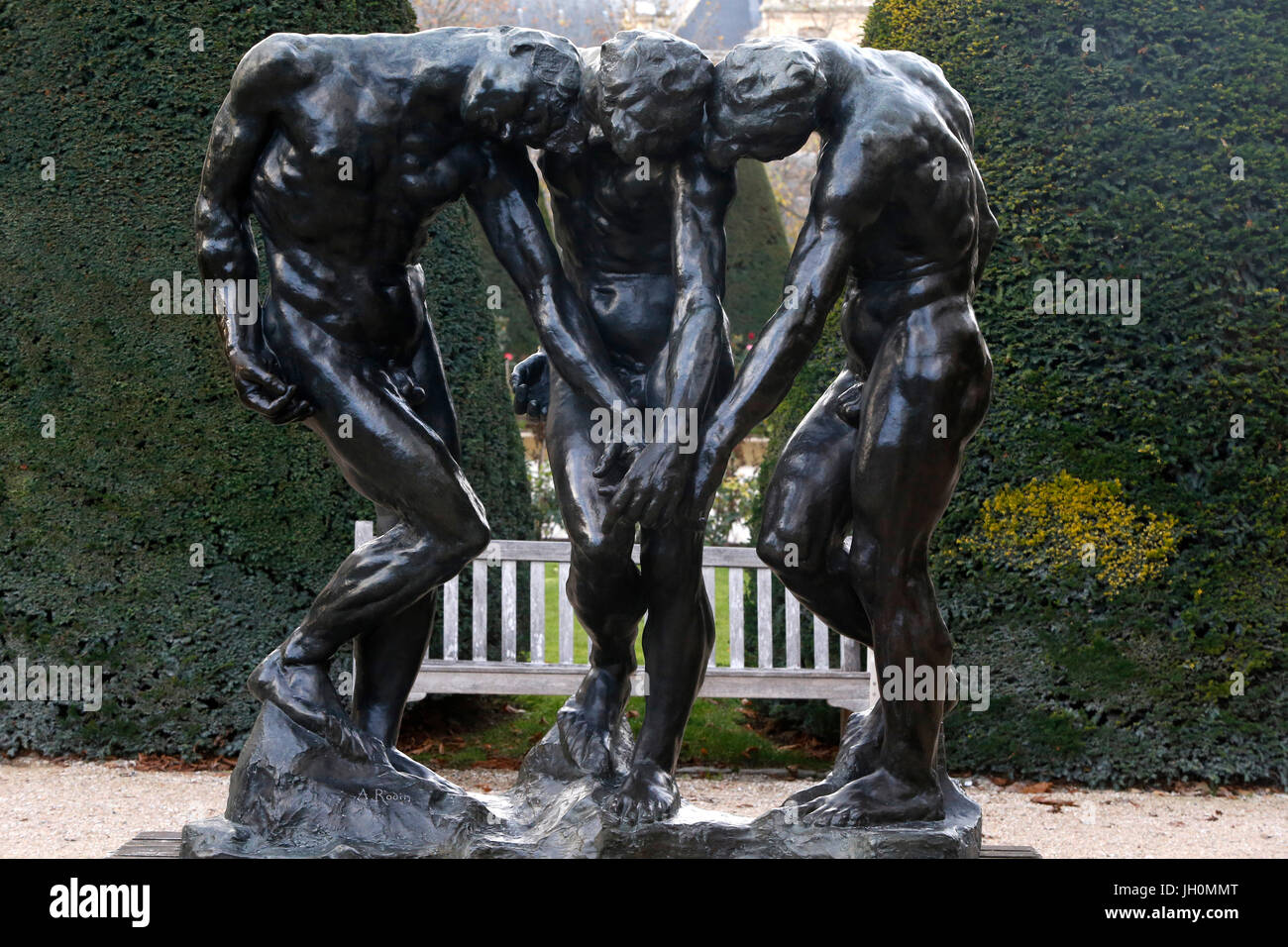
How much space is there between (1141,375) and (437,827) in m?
4.49

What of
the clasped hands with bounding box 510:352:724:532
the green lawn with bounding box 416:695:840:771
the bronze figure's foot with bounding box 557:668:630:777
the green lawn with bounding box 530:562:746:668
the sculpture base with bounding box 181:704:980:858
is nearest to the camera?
the clasped hands with bounding box 510:352:724:532

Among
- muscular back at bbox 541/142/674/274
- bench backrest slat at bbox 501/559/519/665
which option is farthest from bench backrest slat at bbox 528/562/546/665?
muscular back at bbox 541/142/674/274

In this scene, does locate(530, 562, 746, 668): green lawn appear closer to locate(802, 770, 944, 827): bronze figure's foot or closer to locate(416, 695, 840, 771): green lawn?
locate(416, 695, 840, 771): green lawn

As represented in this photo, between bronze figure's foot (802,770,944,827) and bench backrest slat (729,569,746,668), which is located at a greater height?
bronze figure's foot (802,770,944,827)

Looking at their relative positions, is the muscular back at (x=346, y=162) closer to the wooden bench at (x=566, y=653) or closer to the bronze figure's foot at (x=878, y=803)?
the bronze figure's foot at (x=878, y=803)

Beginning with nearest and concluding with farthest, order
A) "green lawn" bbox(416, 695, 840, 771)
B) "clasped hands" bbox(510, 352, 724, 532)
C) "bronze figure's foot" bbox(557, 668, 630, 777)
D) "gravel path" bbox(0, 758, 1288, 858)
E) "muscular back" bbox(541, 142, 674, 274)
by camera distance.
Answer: "clasped hands" bbox(510, 352, 724, 532)
"muscular back" bbox(541, 142, 674, 274)
"bronze figure's foot" bbox(557, 668, 630, 777)
"gravel path" bbox(0, 758, 1288, 858)
"green lawn" bbox(416, 695, 840, 771)

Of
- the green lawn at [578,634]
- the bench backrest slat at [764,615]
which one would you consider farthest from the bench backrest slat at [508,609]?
the bench backrest slat at [764,615]

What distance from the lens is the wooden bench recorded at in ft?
22.2

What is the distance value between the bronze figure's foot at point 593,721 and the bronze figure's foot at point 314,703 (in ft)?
1.87

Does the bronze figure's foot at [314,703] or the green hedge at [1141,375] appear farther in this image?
the green hedge at [1141,375]

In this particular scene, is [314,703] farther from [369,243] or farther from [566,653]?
[566,653]

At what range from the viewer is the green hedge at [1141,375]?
6.61 meters

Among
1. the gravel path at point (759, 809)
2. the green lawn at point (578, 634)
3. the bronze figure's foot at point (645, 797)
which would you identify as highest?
the bronze figure's foot at point (645, 797)

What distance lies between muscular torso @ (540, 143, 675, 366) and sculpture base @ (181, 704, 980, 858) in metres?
1.35
